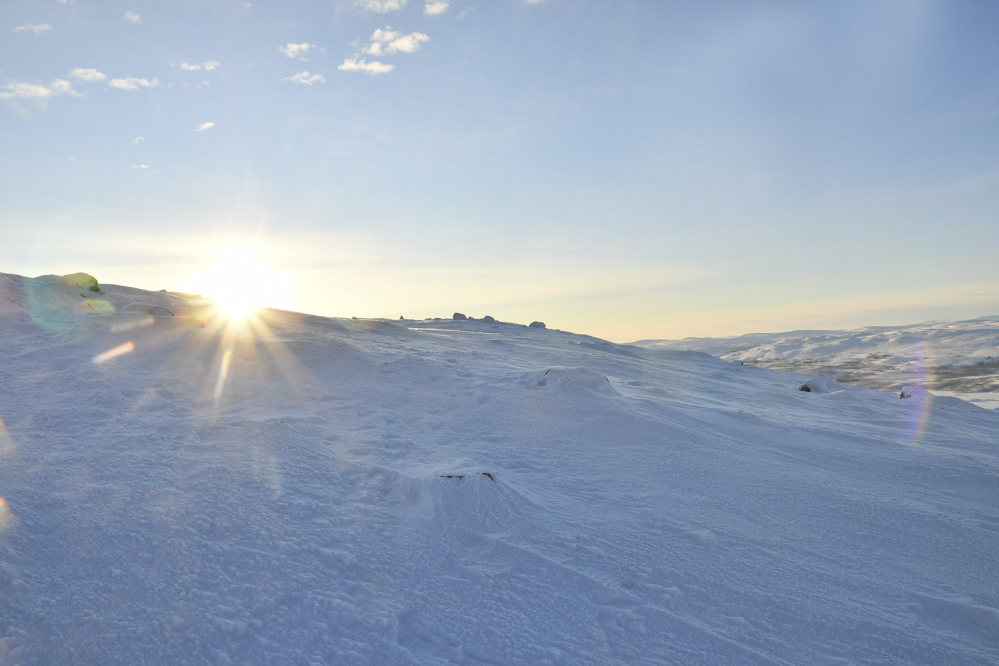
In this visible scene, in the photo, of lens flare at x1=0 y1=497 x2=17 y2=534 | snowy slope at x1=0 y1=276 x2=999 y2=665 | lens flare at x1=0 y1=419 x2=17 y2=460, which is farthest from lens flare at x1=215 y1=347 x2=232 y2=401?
lens flare at x1=0 y1=497 x2=17 y2=534

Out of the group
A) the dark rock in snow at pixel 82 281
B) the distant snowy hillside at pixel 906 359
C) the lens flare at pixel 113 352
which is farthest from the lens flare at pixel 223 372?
the distant snowy hillside at pixel 906 359

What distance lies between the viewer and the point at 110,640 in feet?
5.56

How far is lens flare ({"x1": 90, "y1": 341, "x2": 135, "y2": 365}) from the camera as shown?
171 inches

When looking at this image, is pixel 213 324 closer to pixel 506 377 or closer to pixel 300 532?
pixel 506 377

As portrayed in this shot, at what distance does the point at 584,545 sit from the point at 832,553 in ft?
4.01

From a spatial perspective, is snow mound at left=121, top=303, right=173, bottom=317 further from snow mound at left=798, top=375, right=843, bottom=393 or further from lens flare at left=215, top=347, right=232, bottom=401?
snow mound at left=798, top=375, right=843, bottom=393

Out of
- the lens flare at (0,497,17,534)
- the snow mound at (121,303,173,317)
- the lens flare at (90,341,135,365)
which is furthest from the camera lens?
the snow mound at (121,303,173,317)

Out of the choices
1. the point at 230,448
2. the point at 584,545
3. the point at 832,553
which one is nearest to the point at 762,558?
the point at 832,553

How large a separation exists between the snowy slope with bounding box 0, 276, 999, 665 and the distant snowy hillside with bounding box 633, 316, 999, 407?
941cm

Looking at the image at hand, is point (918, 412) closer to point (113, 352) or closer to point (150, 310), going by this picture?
point (113, 352)

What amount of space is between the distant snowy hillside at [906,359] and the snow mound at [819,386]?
410 centimetres

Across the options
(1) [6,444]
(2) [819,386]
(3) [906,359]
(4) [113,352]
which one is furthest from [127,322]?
(3) [906,359]

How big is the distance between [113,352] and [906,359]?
22650mm

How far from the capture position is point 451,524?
2545 millimetres
